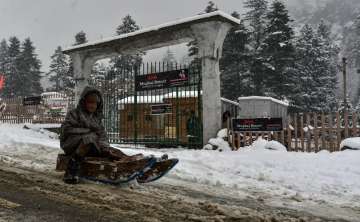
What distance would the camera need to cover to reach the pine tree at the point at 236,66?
141 ft

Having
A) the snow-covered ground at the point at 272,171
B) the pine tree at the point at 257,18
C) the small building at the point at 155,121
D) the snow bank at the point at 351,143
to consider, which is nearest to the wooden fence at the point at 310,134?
the snow bank at the point at 351,143

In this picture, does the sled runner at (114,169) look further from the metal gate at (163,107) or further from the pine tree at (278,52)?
the pine tree at (278,52)

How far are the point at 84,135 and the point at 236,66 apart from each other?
37.9 m

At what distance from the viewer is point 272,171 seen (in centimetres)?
898

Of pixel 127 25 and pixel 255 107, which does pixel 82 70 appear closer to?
pixel 255 107

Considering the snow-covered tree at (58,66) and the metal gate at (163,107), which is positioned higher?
the snow-covered tree at (58,66)

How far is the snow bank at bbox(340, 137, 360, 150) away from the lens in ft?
35.2

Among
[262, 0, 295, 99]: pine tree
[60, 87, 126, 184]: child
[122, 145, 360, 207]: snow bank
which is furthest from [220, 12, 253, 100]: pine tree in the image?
[60, 87, 126, 184]: child

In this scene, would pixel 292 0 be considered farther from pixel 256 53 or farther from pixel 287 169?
pixel 287 169

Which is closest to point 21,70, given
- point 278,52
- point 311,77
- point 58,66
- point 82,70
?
point 58,66

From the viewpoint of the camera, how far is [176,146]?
46.7 ft

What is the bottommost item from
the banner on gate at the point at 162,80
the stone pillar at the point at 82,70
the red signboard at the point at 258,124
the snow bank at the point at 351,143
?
the snow bank at the point at 351,143

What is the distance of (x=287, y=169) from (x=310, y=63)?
145 feet

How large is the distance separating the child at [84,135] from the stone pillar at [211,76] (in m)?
6.33
